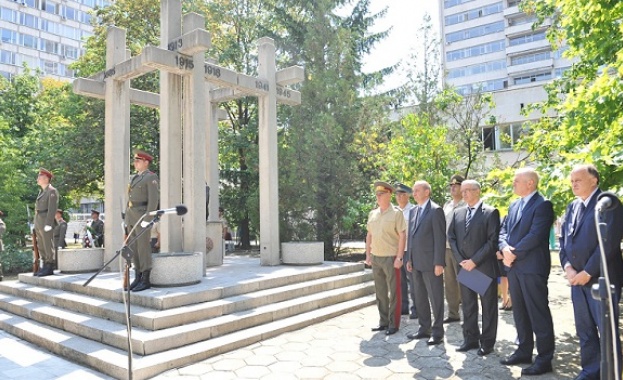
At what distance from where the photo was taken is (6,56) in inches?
1922

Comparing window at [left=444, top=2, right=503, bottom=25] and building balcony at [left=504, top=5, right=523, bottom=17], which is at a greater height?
window at [left=444, top=2, right=503, bottom=25]

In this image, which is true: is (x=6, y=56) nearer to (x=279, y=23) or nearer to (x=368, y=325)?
(x=279, y=23)

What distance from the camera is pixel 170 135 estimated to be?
7.99m

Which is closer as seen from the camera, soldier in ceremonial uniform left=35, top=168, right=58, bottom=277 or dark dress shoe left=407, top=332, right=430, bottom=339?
dark dress shoe left=407, top=332, right=430, bottom=339

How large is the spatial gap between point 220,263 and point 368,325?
15.3 feet

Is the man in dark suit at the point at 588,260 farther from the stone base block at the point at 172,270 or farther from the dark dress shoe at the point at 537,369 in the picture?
the stone base block at the point at 172,270

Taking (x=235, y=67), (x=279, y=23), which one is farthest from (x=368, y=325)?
(x=235, y=67)

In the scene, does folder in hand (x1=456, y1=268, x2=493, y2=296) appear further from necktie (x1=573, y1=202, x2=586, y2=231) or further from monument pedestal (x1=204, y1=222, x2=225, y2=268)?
monument pedestal (x1=204, y1=222, x2=225, y2=268)

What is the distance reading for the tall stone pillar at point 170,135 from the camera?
795 cm

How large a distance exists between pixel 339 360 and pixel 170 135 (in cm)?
523

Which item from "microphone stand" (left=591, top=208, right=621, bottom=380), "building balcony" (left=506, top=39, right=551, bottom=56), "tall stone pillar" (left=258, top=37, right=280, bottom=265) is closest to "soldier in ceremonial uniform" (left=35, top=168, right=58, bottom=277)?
"tall stone pillar" (left=258, top=37, right=280, bottom=265)

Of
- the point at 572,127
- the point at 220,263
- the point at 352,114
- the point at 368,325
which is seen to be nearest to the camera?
the point at 572,127

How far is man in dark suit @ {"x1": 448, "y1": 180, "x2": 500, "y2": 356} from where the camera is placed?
16.4 ft

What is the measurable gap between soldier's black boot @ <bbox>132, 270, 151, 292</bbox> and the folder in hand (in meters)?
4.53
